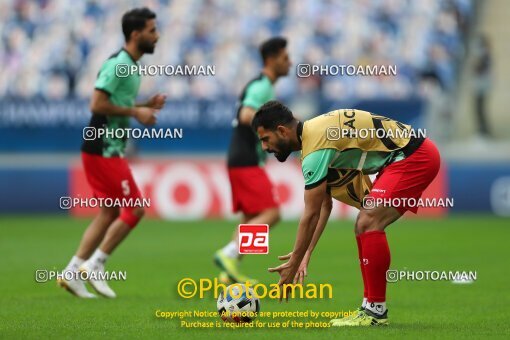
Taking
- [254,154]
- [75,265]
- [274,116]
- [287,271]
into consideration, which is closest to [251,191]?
[254,154]

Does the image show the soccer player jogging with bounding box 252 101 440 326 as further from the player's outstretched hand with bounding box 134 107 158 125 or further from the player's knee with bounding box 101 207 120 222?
the player's knee with bounding box 101 207 120 222

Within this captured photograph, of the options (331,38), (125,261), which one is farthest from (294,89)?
(125,261)

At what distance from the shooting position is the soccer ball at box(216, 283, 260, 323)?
8.32m

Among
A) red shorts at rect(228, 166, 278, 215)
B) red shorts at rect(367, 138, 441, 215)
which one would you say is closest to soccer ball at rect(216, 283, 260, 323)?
red shorts at rect(367, 138, 441, 215)

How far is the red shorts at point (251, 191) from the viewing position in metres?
12.4

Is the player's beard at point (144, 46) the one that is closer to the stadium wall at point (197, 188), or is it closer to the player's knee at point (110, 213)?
the player's knee at point (110, 213)

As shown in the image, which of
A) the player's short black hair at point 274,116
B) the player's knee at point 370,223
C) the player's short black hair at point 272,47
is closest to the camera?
the player's short black hair at point 274,116

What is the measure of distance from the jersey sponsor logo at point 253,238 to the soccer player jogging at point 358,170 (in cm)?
66

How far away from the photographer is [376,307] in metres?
8.30

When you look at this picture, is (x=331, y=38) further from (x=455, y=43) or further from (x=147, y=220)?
(x=147, y=220)

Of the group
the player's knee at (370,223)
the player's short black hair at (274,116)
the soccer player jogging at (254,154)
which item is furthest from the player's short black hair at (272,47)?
the player's knee at (370,223)

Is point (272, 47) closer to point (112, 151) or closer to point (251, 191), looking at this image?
point (251, 191)

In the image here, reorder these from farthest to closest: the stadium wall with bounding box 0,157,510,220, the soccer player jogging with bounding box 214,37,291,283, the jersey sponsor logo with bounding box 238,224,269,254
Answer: the stadium wall with bounding box 0,157,510,220 < the soccer player jogging with bounding box 214,37,291,283 < the jersey sponsor logo with bounding box 238,224,269,254

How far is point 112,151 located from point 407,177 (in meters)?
3.60
